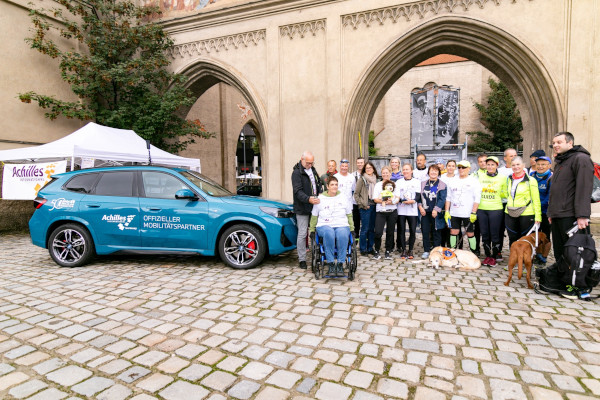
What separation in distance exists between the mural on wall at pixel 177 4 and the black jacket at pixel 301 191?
29.3ft

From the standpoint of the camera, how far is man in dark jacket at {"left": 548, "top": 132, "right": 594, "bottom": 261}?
13.4ft

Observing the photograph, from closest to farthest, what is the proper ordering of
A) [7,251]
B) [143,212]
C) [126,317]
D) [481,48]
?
[126,317] → [143,212] → [7,251] → [481,48]

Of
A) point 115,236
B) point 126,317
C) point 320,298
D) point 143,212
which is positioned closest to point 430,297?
point 320,298

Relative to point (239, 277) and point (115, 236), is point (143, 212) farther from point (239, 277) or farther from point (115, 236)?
point (239, 277)

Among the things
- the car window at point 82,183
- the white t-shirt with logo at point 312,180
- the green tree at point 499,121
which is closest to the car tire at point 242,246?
the white t-shirt with logo at point 312,180

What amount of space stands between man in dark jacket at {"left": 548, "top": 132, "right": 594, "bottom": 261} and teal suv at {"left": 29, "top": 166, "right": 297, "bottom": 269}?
3619mm

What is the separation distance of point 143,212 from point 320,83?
22.7 ft

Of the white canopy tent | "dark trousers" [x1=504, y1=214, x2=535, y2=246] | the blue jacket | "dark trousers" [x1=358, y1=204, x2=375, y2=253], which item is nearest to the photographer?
"dark trousers" [x1=504, y1=214, x2=535, y2=246]

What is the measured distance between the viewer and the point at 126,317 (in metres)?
3.63

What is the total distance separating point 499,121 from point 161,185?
26.8m

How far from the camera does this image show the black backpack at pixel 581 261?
4.03 metres

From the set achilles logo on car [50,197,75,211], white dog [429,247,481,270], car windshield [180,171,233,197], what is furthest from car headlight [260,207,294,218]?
achilles logo on car [50,197,75,211]

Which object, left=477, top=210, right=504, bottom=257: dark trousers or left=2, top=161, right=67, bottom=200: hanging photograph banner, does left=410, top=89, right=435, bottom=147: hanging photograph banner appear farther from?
left=2, top=161, right=67, bottom=200: hanging photograph banner

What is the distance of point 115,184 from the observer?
5973 mm
